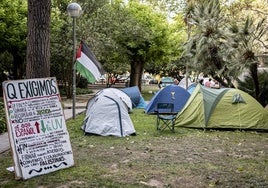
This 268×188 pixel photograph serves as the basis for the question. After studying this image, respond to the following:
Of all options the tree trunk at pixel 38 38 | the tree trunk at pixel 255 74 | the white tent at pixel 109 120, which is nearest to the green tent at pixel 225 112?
the tree trunk at pixel 255 74

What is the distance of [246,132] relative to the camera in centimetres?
1120

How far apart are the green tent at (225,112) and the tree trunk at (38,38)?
20.4 feet

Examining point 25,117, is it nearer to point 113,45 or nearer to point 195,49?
point 195,49

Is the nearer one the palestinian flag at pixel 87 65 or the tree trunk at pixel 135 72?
the palestinian flag at pixel 87 65

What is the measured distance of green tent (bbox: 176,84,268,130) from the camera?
11.5m

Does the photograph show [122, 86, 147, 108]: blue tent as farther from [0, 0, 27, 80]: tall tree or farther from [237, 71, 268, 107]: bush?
[0, 0, 27, 80]: tall tree

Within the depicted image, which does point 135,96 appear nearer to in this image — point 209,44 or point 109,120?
point 209,44

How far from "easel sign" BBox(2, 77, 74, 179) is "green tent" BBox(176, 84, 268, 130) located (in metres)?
5.92

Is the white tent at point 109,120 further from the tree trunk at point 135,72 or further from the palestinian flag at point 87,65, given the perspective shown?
the tree trunk at point 135,72

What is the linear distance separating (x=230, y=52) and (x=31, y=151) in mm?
8616

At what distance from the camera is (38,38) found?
6.65 meters

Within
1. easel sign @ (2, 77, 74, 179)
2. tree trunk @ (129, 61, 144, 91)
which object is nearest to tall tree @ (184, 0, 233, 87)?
easel sign @ (2, 77, 74, 179)

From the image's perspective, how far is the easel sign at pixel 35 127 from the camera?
615 centimetres

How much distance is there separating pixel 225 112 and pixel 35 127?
7046 millimetres
